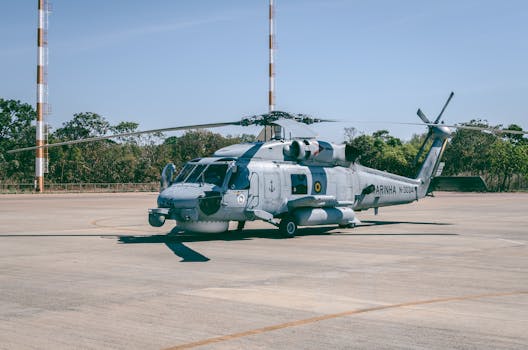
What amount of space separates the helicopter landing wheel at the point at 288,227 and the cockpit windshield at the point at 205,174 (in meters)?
2.91

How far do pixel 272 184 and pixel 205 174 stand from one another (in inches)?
99.5

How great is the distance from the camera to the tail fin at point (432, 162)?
29.5m

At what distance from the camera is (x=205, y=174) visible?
2120 cm

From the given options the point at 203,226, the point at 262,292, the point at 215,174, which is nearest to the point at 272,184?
the point at 215,174

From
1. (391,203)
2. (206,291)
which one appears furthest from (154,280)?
(391,203)

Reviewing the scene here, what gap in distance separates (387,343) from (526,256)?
11.0 metres

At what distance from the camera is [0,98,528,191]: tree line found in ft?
295

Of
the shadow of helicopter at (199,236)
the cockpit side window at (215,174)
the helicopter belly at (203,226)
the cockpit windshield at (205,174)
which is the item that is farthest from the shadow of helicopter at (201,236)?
the cockpit side window at (215,174)

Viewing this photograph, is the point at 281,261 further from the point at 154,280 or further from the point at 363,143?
the point at 363,143

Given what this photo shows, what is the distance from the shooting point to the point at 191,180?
69.3ft

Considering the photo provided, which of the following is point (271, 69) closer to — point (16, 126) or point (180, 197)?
point (180, 197)

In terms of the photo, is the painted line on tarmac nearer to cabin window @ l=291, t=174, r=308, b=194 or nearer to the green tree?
cabin window @ l=291, t=174, r=308, b=194

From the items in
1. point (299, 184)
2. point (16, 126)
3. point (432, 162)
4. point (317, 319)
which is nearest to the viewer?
point (317, 319)

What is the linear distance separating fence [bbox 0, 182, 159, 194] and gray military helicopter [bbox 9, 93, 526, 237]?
2171 inches
